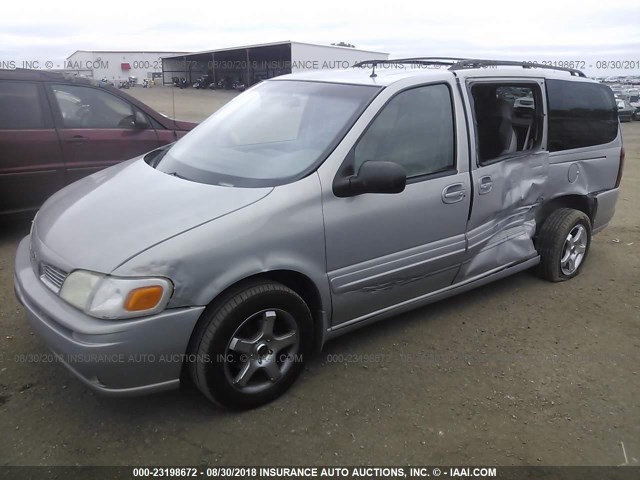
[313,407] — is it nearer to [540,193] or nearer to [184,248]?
[184,248]

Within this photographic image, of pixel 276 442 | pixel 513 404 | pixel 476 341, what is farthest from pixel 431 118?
pixel 276 442

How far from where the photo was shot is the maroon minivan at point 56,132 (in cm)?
510

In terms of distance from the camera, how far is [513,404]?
2.85 m

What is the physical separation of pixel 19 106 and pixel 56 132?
1.30ft

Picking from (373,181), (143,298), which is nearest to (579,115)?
(373,181)

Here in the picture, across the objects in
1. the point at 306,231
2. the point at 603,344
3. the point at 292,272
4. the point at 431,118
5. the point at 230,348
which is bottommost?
the point at 603,344

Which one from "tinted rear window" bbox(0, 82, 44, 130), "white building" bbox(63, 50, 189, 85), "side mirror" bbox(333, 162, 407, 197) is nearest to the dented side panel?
"side mirror" bbox(333, 162, 407, 197)

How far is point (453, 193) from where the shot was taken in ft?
10.9

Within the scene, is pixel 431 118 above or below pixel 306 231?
above

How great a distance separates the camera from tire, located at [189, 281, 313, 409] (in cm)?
246

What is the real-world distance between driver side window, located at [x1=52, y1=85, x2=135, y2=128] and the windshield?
2.47 m

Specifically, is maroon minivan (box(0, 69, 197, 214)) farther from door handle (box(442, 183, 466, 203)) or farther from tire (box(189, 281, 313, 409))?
door handle (box(442, 183, 466, 203))

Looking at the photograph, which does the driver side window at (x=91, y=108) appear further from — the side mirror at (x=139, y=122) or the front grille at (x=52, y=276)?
the front grille at (x=52, y=276)

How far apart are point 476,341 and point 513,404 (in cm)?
69
